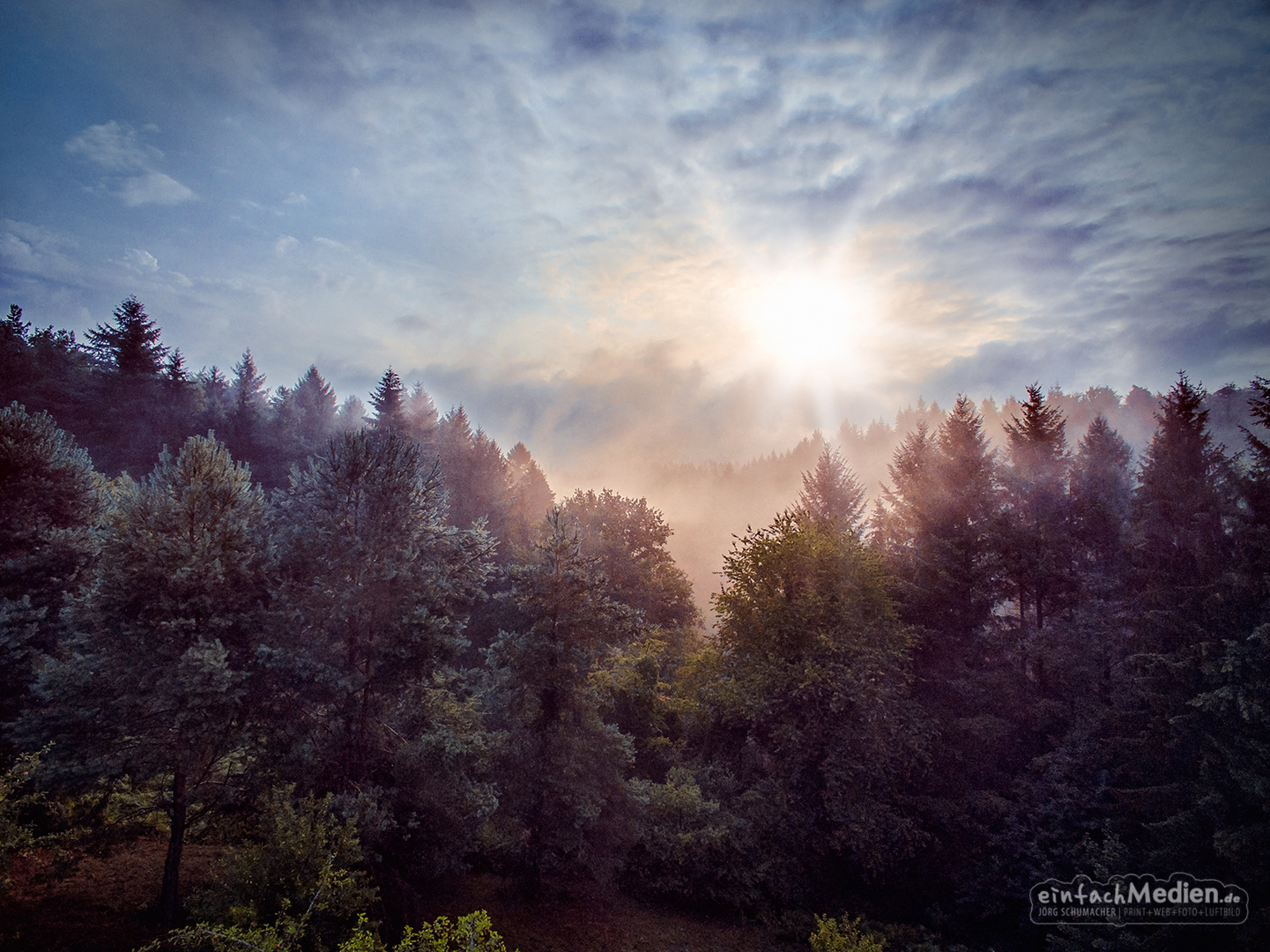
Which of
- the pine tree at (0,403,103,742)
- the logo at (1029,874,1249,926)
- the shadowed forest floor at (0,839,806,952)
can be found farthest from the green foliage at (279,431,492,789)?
the logo at (1029,874,1249,926)

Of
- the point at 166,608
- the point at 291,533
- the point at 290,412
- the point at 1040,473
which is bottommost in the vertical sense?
the point at 166,608

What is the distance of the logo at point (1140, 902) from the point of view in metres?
13.2

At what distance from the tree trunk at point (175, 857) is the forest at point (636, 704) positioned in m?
0.08

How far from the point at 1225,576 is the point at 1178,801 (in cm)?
665

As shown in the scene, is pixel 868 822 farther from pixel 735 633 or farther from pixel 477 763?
pixel 477 763

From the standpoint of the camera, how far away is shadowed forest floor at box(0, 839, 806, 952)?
1164 centimetres

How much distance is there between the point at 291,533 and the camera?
1480 centimetres

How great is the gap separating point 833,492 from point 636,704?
1682 centimetres

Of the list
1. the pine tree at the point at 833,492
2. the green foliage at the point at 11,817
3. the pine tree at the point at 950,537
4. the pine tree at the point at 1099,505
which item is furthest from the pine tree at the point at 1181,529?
the green foliage at the point at 11,817

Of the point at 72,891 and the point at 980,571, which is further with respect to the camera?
the point at 980,571

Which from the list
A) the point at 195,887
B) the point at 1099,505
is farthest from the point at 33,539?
the point at 1099,505

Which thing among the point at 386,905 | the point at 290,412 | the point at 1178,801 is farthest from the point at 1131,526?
the point at 290,412

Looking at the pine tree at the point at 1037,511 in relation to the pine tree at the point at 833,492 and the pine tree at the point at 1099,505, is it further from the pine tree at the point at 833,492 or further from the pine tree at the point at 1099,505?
the pine tree at the point at 833,492

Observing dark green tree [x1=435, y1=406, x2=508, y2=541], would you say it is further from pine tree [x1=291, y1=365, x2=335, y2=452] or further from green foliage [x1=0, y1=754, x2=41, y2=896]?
green foliage [x1=0, y1=754, x2=41, y2=896]
